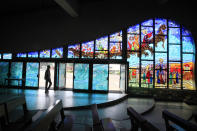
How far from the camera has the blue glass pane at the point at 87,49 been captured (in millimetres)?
8266

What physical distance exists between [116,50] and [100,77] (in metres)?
1.93

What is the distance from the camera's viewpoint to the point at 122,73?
805cm

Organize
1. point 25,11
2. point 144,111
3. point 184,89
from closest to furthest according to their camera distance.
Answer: point 144,111
point 184,89
point 25,11

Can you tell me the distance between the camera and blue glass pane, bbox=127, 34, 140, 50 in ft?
26.8

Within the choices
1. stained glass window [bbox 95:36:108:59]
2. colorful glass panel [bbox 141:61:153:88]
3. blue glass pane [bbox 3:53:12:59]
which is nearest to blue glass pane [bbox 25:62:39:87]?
blue glass pane [bbox 3:53:12:59]

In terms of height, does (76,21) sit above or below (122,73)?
above

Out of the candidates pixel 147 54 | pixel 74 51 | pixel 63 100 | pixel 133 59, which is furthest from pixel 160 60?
pixel 63 100

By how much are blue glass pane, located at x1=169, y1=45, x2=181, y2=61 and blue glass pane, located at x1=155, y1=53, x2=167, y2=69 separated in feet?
1.20

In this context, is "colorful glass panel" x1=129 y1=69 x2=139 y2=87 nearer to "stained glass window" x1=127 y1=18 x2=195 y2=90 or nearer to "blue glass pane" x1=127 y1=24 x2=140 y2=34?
"stained glass window" x1=127 y1=18 x2=195 y2=90

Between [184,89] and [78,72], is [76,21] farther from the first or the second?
[184,89]

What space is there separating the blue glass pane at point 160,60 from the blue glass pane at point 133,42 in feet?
4.46

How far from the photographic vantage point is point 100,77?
26.6 feet

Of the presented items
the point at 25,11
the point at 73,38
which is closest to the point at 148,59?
the point at 73,38

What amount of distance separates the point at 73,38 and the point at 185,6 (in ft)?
23.7
